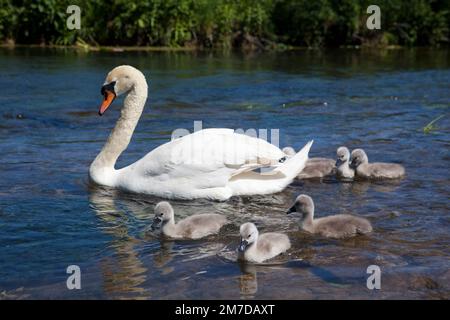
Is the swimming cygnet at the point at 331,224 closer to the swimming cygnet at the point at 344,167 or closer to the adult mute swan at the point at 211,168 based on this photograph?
the adult mute swan at the point at 211,168

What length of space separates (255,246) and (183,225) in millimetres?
891

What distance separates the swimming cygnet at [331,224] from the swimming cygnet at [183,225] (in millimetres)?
764

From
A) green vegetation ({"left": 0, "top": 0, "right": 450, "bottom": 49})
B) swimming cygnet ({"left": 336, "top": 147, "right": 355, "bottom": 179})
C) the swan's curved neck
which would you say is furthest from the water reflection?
green vegetation ({"left": 0, "top": 0, "right": 450, "bottom": 49})

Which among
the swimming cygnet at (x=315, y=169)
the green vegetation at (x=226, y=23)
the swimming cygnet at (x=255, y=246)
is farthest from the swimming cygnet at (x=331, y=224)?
the green vegetation at (x=226, y=23)

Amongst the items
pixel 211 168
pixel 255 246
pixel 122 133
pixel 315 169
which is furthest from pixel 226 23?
pixel 255 246

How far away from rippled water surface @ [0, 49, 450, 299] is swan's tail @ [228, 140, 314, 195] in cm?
11

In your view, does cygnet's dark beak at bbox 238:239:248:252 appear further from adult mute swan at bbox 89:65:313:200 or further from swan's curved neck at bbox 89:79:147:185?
swan's curved neck at bbox 89:79:147:185

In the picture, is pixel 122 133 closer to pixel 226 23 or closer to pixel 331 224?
pixel 331 224

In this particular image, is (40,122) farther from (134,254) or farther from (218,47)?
(218,47)

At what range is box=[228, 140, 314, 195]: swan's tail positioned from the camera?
7617 millimetres

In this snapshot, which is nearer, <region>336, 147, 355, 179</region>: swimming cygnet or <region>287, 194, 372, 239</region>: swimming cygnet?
<region>287, 194, 372, 239</region>: swimming cygnet

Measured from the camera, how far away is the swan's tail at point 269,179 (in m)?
7.62

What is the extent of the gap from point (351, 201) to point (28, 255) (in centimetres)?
338
